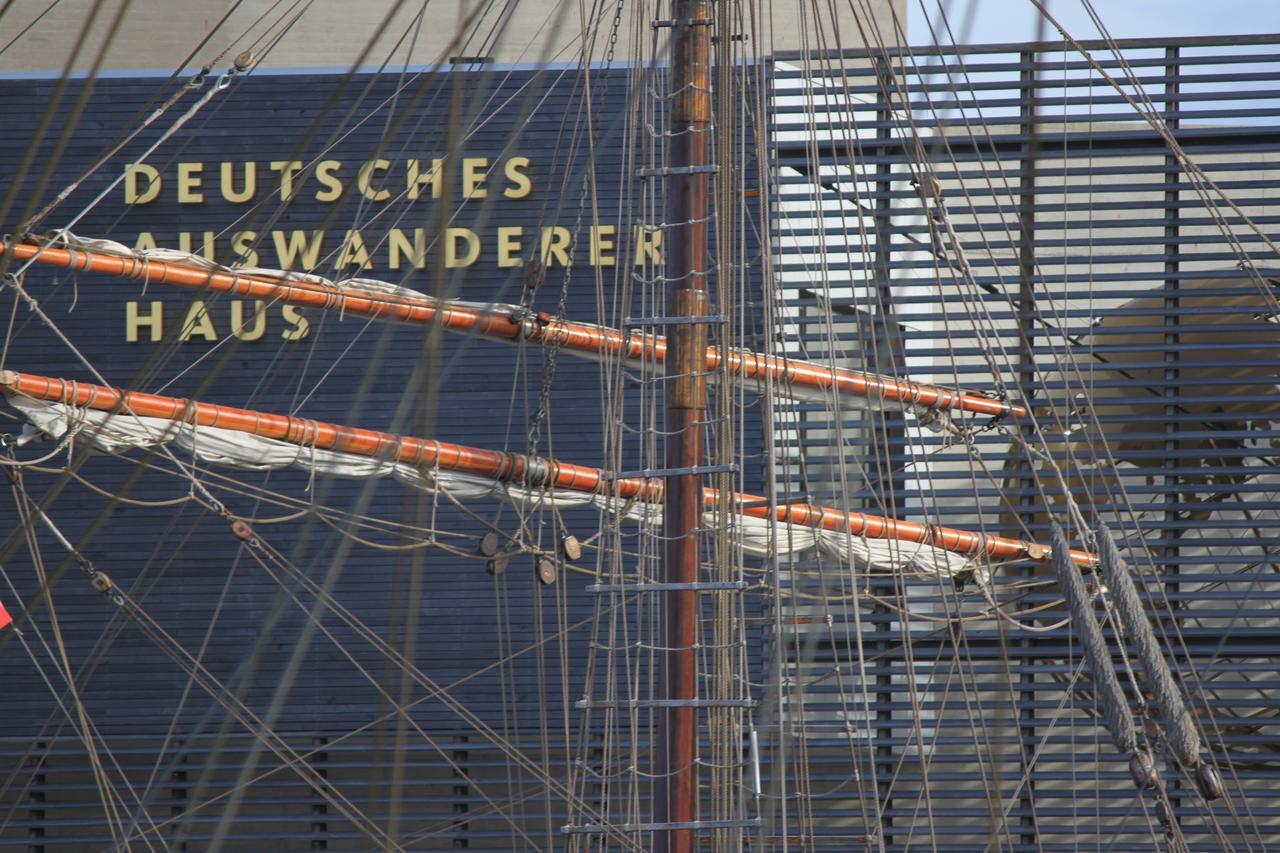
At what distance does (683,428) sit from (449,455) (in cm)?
258

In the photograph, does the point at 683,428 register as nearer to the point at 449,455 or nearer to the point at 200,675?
the point at 449,455

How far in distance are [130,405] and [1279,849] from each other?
7491 millimetres

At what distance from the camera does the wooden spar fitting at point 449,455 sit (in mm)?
6898

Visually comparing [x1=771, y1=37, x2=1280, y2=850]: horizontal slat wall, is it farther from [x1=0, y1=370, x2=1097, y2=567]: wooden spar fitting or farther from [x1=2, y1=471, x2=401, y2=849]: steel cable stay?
[x1=2, y1=471, x2=401, y2=849]: steel cable stay

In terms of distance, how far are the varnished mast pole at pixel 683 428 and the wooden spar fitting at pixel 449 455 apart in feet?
3.85

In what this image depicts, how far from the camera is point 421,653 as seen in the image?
954 centimetres

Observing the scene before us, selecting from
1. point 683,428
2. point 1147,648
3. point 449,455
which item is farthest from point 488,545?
point 1147,648

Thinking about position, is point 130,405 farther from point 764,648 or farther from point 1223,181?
point 1223,181

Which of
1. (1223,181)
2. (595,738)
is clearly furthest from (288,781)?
(1223,181)

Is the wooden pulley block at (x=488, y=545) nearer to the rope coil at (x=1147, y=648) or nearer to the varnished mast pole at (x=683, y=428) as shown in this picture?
the varnished mast pole at (x=683, y=428)

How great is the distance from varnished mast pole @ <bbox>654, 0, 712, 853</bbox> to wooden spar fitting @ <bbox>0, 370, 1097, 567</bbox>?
1174mm

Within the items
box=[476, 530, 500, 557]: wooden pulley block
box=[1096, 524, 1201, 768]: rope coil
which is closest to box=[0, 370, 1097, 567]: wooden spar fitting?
box=[476, 530, 500, 557]: wooden pulley block

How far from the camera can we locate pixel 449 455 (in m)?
7.51

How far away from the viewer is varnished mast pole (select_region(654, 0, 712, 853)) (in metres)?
5.08
